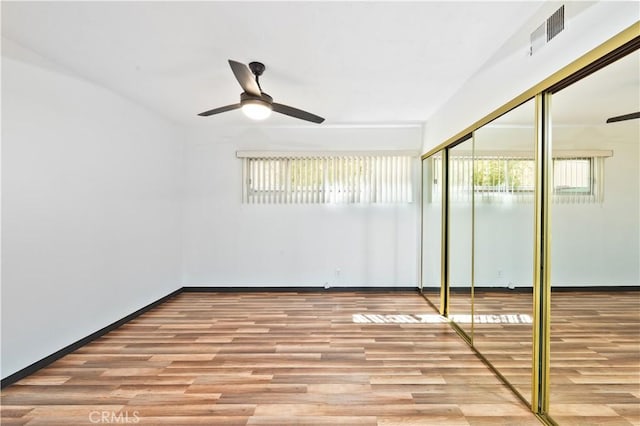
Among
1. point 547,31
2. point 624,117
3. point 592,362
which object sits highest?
point 547,31

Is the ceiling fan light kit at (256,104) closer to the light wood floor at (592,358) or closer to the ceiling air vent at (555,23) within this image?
the ceiling air vent at (555,23)

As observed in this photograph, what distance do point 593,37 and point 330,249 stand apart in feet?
12.8

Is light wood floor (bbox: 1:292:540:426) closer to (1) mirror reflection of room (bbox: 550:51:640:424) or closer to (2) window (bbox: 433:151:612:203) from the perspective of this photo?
(1) mirror reflection of room (bbox: 550:51:640:424)

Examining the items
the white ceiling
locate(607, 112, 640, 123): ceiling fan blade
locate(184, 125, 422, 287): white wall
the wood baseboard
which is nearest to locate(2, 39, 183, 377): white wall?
the wood baseboard

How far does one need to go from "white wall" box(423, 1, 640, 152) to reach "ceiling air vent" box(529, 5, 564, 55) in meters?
0.03

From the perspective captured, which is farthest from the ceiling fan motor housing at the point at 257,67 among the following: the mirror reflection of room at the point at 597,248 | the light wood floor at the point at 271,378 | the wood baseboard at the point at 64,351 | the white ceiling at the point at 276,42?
the wood baseboard at the point at 64,351

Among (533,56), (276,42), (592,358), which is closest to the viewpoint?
(592,358)

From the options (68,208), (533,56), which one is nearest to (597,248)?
(533,56)

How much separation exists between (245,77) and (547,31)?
201cm

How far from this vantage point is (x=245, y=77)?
2260 millimetres

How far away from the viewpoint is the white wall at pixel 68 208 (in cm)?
234

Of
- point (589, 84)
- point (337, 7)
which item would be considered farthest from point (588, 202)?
point (337, 7)

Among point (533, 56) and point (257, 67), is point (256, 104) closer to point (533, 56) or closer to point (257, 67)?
point (257, 67)

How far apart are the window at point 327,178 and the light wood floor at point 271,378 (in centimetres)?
196
